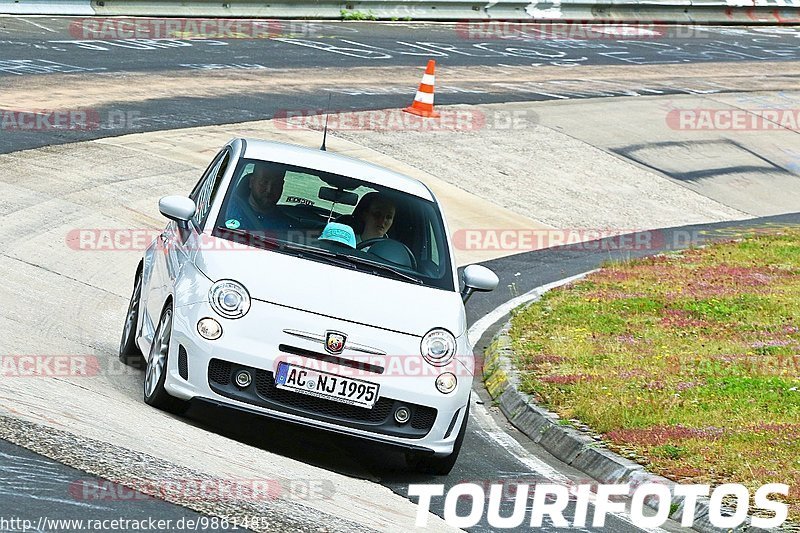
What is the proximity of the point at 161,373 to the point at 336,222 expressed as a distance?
5.29 feet

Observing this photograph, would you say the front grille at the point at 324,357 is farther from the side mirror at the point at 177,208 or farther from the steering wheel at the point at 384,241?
the side mirror at the point at 177,208

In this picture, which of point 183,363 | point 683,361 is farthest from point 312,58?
point 183,363

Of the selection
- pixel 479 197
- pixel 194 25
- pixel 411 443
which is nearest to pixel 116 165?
pixel 479 197

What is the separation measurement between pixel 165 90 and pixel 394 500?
1548cm

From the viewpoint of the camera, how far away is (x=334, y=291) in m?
7.93

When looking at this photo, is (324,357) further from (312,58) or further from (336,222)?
(312,58)

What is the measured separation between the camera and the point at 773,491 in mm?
7938

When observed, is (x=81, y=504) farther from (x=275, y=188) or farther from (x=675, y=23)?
(x=675, y=23)

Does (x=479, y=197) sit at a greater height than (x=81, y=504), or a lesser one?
lesser

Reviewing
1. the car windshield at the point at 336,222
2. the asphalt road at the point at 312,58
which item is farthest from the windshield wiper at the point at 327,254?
the asphalt road at the point at 312,58

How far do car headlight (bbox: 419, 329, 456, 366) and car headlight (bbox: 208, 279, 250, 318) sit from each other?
1.01 metres

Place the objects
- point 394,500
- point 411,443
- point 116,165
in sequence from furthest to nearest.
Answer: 1. point 116,165
2. point 411,443
3. point 394,500

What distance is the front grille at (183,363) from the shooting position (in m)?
7.73

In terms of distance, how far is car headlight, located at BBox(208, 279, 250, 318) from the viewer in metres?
7.69
